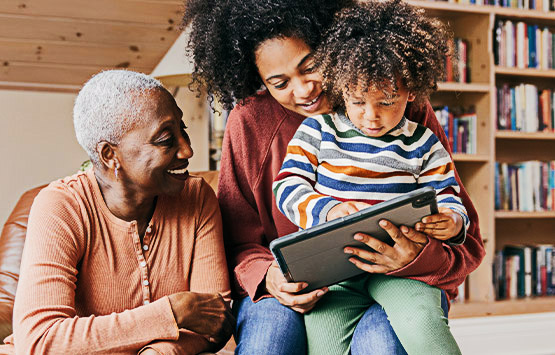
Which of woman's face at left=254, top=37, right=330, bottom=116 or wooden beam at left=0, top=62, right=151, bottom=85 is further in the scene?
wooden beam at left=0, top=62, right=151, bottom=85

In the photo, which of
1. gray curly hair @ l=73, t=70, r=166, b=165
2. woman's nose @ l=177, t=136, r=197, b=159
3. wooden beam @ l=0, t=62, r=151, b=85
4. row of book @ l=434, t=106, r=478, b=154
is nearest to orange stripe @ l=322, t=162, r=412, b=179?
woman's nose @ l=177, t=136, r=197, b=159

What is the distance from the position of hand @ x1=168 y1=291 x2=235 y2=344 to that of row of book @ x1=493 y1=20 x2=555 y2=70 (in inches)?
105

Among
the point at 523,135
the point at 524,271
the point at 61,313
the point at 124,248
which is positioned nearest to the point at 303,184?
the point at 124,248

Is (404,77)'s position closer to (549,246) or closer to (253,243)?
(253,243)

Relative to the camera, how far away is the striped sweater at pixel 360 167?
1.21 m

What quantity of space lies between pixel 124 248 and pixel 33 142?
2460 mm

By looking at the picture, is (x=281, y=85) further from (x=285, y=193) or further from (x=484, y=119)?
(x=484, y=119)

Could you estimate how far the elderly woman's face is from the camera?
3.97ft

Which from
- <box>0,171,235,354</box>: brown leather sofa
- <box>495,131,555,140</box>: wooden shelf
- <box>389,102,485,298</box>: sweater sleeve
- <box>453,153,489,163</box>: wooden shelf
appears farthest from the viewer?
<box>495,131,555,140</box>: wooden shelf

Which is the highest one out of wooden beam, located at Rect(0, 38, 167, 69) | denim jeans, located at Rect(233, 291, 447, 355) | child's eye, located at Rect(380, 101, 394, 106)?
wooden beam, located at Rect(0, 38, 167, 69)

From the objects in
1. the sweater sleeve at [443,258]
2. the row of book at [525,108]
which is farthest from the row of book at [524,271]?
the sweater sleeve at [443,258]

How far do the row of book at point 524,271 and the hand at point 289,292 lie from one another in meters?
2.40

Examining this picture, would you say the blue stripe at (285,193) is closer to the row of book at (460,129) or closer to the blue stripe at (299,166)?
the blue stripe at (299,166)

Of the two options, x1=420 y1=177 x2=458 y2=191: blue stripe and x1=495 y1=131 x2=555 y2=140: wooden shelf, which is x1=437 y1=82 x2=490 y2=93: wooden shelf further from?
x1=420 y1=177 x2=458 y2=191: blue stripe
